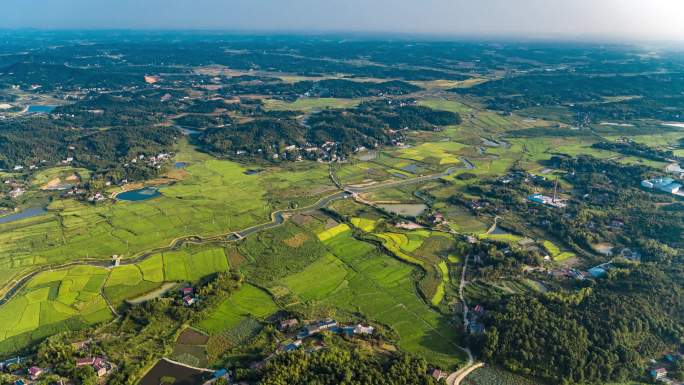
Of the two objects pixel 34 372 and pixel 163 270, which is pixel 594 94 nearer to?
pixel 163 270

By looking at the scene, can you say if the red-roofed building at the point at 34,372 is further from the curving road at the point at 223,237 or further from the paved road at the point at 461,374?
the paved road at the point at 461,374

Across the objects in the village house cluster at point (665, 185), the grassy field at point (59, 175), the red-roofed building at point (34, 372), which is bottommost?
the red-roofed building at point (34, 372)

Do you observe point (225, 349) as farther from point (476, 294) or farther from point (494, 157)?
point (494, 157)

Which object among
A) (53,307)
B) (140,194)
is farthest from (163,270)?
(140,194)

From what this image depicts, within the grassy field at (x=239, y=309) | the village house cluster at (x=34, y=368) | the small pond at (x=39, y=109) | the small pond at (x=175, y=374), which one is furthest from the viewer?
the small pond at (x=39, y=109)

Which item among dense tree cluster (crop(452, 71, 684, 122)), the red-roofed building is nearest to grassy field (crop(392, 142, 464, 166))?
dense tree cluster (crop(452, 71, 684, 122))

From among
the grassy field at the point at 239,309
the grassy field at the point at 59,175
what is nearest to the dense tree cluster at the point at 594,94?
the grassy field at the point at 59,175

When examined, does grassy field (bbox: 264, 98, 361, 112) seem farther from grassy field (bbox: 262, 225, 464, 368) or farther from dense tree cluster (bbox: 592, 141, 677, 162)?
grassy field (bbox: 262, 225, 464, 368)
